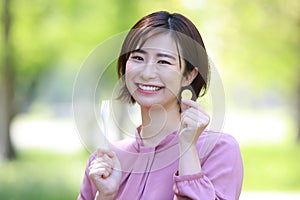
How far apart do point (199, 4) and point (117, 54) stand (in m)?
12.8

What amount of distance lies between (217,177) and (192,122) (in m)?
Answer: 0.25

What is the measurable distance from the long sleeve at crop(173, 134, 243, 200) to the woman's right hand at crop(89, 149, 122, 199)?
0.20 metres

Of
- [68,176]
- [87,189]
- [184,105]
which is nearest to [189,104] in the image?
[184,105]

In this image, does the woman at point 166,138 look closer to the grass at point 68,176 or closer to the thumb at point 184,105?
the thumb at point 184,105

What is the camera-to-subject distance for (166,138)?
2.88 m

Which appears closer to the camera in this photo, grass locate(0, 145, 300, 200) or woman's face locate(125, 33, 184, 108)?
woman's face locate(125, 33, 184, 108)

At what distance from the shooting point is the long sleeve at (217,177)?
2637 mm

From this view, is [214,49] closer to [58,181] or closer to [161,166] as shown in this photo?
[58,181]

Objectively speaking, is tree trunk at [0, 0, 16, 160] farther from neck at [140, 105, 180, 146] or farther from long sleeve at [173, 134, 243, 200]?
long sleeve at [173, 134, 243, 200]

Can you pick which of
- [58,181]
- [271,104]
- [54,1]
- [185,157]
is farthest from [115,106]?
[271,104]

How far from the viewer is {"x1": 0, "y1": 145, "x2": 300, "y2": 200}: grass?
9.25 meters

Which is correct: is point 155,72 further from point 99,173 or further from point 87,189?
point 87,189

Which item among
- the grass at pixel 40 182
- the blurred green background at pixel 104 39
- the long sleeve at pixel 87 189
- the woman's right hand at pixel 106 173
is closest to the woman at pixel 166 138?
the woman's right hand at pixel 106 173

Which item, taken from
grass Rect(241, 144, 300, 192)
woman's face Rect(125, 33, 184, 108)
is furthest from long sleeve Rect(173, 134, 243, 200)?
grass Rect(241, 144, 300, 192)
